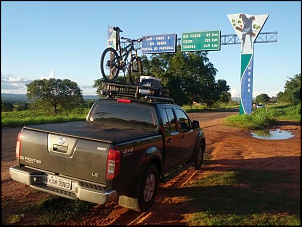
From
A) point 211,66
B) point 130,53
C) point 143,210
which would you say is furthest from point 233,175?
point 211,66

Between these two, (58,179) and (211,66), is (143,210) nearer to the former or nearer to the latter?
(58,179)

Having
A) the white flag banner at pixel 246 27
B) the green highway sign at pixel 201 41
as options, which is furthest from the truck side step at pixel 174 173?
the green highway sign at pixel 201 41

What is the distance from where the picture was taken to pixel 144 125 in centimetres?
506

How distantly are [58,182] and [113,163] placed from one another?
952 mm

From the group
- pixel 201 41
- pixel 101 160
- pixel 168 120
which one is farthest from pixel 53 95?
pixel 101 160

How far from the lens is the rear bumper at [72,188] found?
3.56 m

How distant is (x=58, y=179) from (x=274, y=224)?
10.5 feet

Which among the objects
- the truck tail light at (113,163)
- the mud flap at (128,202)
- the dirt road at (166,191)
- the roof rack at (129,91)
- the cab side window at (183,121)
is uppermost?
the roof rack at (129,91)

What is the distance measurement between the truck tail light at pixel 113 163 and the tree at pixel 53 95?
36.0 m

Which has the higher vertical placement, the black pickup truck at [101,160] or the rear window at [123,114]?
the rear window at [123,114]

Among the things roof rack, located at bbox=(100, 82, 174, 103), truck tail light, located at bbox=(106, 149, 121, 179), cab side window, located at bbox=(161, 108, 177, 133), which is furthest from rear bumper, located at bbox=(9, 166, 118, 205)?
roof rack, located at bbox=(100, 82, 174, 103)

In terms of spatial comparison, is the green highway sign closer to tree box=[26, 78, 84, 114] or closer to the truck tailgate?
tree box=[26, 78, 84, 114]

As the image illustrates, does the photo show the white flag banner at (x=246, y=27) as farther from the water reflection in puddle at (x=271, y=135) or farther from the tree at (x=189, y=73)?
the tree at (x=189, y=73)

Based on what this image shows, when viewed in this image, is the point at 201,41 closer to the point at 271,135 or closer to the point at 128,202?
the point at 271,135
